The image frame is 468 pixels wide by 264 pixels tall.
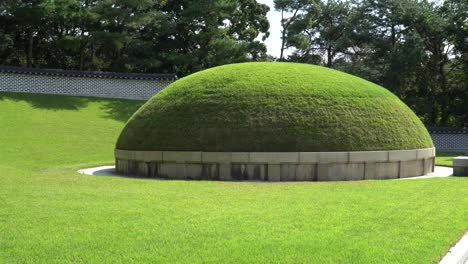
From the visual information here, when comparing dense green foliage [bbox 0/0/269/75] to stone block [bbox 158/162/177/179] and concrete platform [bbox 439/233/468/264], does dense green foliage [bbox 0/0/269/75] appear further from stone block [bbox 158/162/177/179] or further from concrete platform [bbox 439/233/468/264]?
concrete platform [bbox 439/233/468/264]

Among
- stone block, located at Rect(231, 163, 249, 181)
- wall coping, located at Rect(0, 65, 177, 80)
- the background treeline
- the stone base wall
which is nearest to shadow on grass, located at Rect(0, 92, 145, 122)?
wall coping, located at Rect(0, 65, 177, 80)

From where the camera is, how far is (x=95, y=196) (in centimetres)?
1039

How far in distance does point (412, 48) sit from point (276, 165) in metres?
22.9

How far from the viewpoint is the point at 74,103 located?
3095 cm

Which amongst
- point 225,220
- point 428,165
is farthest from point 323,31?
point 225,220

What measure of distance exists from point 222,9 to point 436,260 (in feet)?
102

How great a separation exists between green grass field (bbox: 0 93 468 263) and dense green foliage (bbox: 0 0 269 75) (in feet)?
66.1

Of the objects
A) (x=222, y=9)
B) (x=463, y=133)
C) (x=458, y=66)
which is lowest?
(x=463, y=133)

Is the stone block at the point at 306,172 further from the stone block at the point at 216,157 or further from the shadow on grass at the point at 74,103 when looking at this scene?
the shadow on grass at the point at 74,103

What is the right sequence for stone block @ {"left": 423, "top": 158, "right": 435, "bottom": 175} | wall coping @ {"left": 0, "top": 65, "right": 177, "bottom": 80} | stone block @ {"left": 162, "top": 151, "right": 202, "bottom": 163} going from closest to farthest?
1. stone block @ {"left": 162, "top": 151, "right": 202, "bottom": 163}
2. stone block @ {"left": 423, "top": 158, "right": 435, "bottom": 175}
3. wall coping @ {"left": 0, "top": 65, "right": 177, "bottom": 80}

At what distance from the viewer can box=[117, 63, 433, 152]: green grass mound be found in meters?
15.1

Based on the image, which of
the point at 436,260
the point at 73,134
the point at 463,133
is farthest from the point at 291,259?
the point at 463,133

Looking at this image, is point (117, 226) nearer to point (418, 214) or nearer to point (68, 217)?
point (68, 217)

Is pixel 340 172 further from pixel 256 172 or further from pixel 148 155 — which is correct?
pixel 148 155
